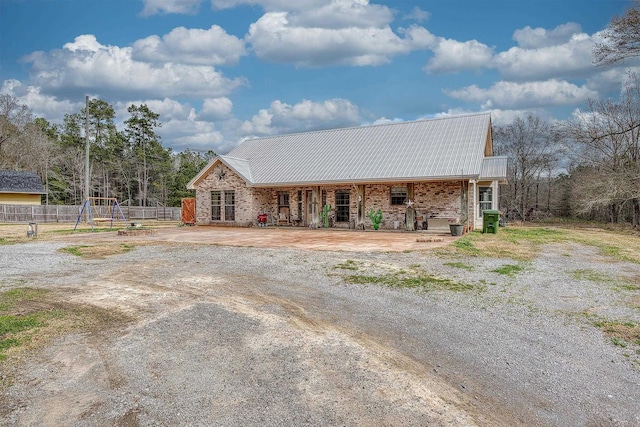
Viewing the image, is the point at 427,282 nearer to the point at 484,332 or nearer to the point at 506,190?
the point at 484,332

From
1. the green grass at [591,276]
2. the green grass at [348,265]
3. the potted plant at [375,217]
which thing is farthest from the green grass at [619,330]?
the potted plant at [375,217]

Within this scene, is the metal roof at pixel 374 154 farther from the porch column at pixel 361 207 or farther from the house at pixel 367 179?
the porch column at pixel 361 207

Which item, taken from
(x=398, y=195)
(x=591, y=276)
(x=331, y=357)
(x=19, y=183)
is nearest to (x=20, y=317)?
(x=331, y=357)

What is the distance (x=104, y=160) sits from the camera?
44.5m

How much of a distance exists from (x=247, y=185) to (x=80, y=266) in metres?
12.8

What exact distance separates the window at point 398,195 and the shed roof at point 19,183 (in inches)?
1173

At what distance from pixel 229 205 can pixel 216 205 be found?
940mm

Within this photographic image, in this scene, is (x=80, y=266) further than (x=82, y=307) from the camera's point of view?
Yes

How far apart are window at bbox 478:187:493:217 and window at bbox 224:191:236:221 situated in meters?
13.4

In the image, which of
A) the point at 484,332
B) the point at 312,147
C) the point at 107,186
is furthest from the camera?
the point at 107,186

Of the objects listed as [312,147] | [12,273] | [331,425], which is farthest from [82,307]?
[312,147]

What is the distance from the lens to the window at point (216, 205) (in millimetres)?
23188

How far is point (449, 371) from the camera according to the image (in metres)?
3.84

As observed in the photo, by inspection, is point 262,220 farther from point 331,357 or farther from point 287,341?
point 331,357
